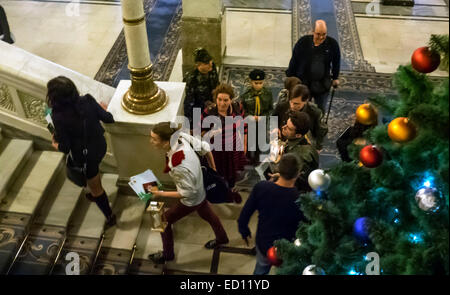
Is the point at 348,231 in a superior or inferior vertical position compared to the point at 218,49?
superior

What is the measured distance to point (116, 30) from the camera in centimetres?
805

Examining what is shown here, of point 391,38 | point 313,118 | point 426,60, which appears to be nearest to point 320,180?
point 426,60

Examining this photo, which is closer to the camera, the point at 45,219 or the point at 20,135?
the point at 45,219

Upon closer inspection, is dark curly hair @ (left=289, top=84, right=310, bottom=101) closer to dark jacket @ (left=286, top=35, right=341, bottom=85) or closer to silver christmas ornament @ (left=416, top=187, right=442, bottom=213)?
dark jacket @ (left=286, top=35, right=341, bottom=85)

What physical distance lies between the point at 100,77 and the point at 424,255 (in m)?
5.93

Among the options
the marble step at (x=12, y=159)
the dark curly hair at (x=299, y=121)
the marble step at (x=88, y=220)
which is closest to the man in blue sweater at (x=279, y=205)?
the dark curly hair at (x=299, y=121)

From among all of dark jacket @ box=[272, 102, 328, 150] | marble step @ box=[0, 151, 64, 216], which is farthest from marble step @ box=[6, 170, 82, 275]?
dark jacket @ box=[272, 102, 328, 150]

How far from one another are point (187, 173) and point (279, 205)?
79 centimetres

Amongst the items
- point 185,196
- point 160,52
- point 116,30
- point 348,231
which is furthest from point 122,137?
point 116,30

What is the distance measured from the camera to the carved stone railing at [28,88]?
3.91m

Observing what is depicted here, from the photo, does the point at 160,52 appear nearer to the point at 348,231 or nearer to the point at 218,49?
the point at 218,49

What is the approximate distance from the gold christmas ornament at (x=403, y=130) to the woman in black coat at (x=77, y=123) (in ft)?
7.70

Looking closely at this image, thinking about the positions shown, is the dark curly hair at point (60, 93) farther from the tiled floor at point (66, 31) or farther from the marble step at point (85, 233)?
the tiled floor at point (66, 31)
